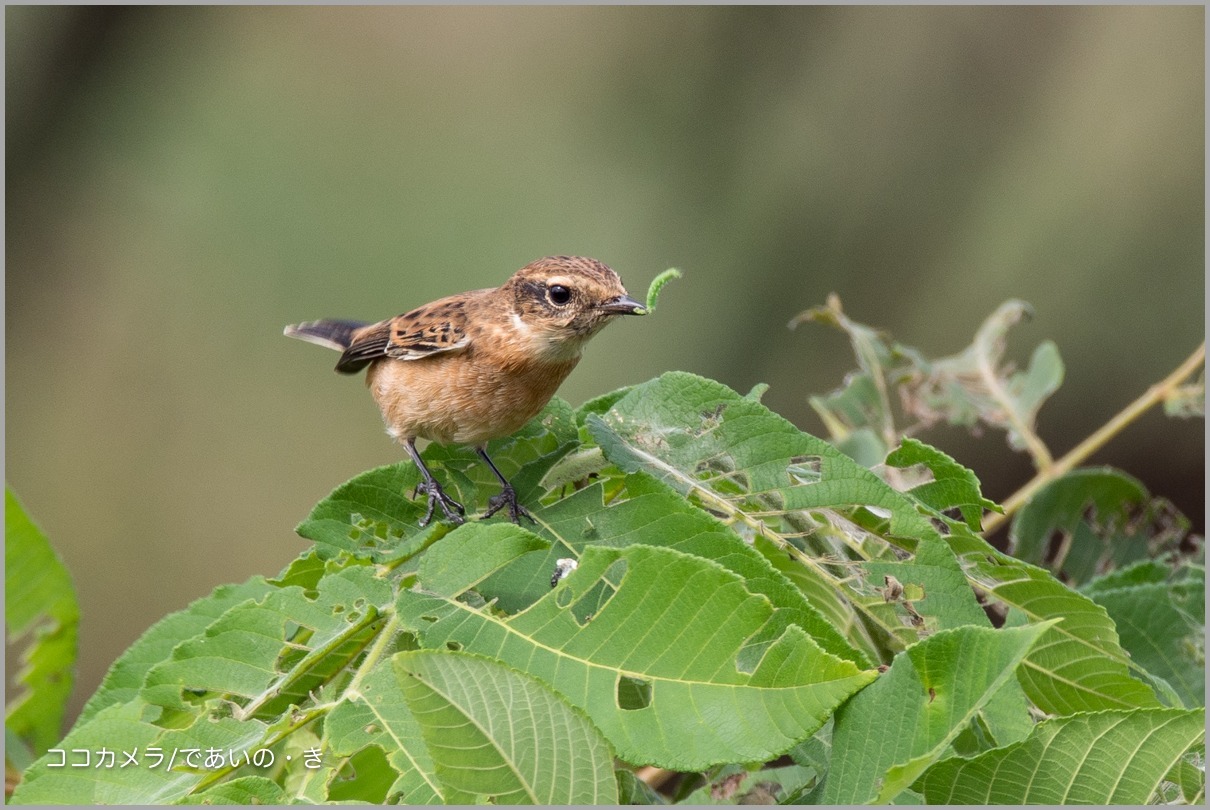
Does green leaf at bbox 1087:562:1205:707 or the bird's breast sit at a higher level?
the bird's breast

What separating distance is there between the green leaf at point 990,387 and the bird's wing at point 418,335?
6.37 feet

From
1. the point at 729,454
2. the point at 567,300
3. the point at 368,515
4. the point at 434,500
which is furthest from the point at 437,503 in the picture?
the point at 567,300

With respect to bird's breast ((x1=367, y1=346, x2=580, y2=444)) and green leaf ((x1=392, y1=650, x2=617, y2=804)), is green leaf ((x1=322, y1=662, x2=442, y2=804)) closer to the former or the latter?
green leaf ((x1=392, y1=650, x2=617, y2=804))

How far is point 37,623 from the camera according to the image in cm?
366

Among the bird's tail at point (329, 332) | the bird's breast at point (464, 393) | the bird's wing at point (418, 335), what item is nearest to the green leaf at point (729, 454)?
the bird's breast at point (464, 393)

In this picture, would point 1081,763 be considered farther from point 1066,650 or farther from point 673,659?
point 673,659

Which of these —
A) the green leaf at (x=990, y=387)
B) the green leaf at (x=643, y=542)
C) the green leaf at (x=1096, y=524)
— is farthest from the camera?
the green leaf at (x=990, y=387)

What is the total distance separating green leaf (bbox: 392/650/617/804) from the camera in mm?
1817

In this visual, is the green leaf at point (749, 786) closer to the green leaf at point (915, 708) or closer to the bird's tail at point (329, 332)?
the green leaf at point (915, 708)

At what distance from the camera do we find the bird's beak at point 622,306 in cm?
355

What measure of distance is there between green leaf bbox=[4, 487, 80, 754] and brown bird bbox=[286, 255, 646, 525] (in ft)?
4.10

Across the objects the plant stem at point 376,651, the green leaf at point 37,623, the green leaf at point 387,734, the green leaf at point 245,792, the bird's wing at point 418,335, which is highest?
the bird's wing at point 418,335

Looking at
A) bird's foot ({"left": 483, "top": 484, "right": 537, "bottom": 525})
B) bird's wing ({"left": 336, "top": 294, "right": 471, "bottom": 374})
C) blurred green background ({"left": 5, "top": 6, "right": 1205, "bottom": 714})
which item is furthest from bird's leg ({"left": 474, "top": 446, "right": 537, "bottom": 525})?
blurred green background ({"left": 5, "top": 6, "right": 1205, "bottom": 714})

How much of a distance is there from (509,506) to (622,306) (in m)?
1.20
